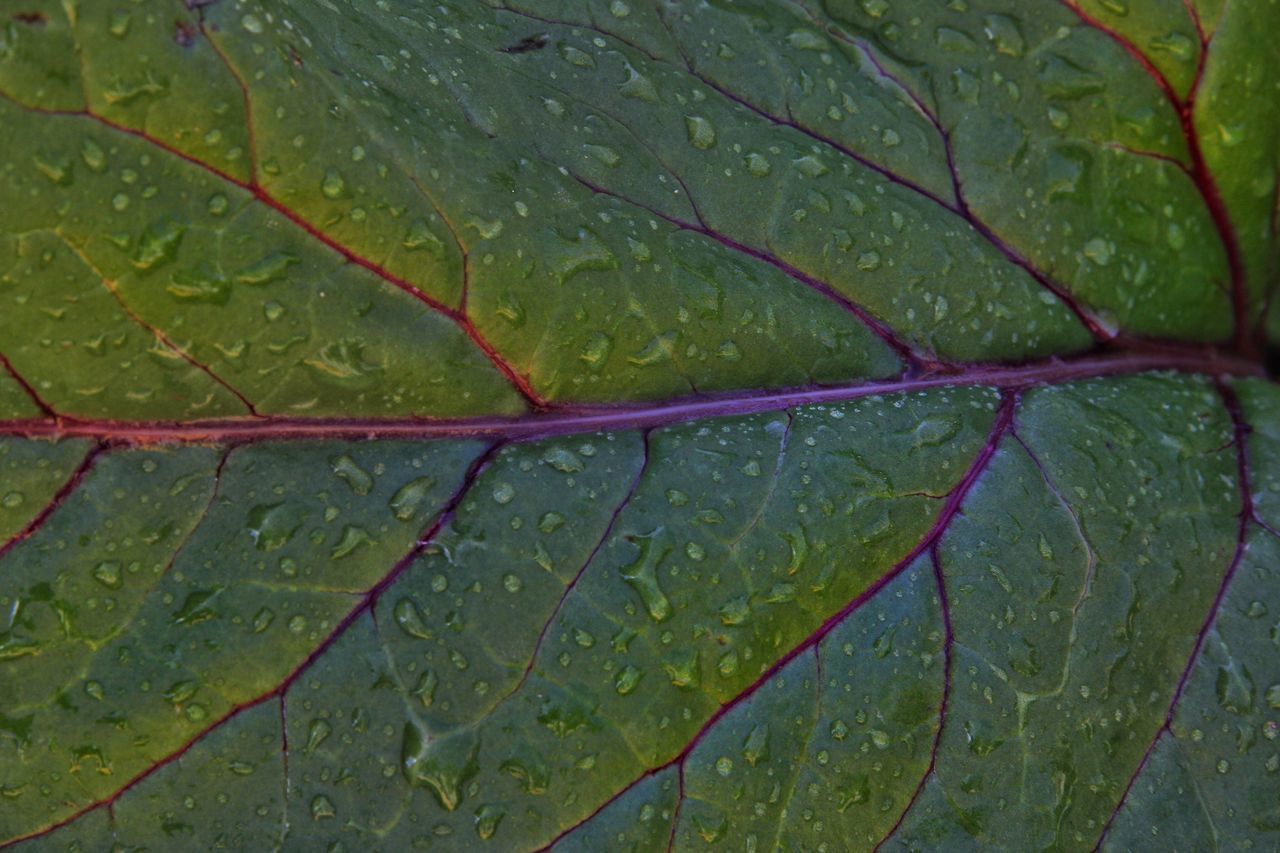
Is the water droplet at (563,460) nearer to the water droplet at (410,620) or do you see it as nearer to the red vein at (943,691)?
the water droplet at (410,620)

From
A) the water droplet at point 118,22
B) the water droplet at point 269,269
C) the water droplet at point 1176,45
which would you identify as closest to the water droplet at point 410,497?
the water droplet at point 269,269

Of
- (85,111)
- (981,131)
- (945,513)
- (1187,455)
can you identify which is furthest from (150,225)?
(1187,455)

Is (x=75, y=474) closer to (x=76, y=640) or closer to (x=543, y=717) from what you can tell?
(x=76, y=640)

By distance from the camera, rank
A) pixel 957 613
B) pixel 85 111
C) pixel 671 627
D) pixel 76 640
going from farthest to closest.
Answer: pixel 957 613 → pixel 671 627 → pixel 76 640 → pixel 85 111

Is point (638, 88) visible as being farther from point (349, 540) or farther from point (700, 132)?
point (349, 540)

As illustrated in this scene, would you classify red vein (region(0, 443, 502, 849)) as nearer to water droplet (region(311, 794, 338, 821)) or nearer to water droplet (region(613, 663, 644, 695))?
water droplet (region(311, 794, 338, 821))

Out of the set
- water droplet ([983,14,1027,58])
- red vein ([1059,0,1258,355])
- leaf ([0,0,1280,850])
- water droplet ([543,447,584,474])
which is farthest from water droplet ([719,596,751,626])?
red vein ([1059,0,1258,355])

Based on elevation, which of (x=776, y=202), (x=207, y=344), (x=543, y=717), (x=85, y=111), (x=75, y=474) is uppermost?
(x=85, y=111)
